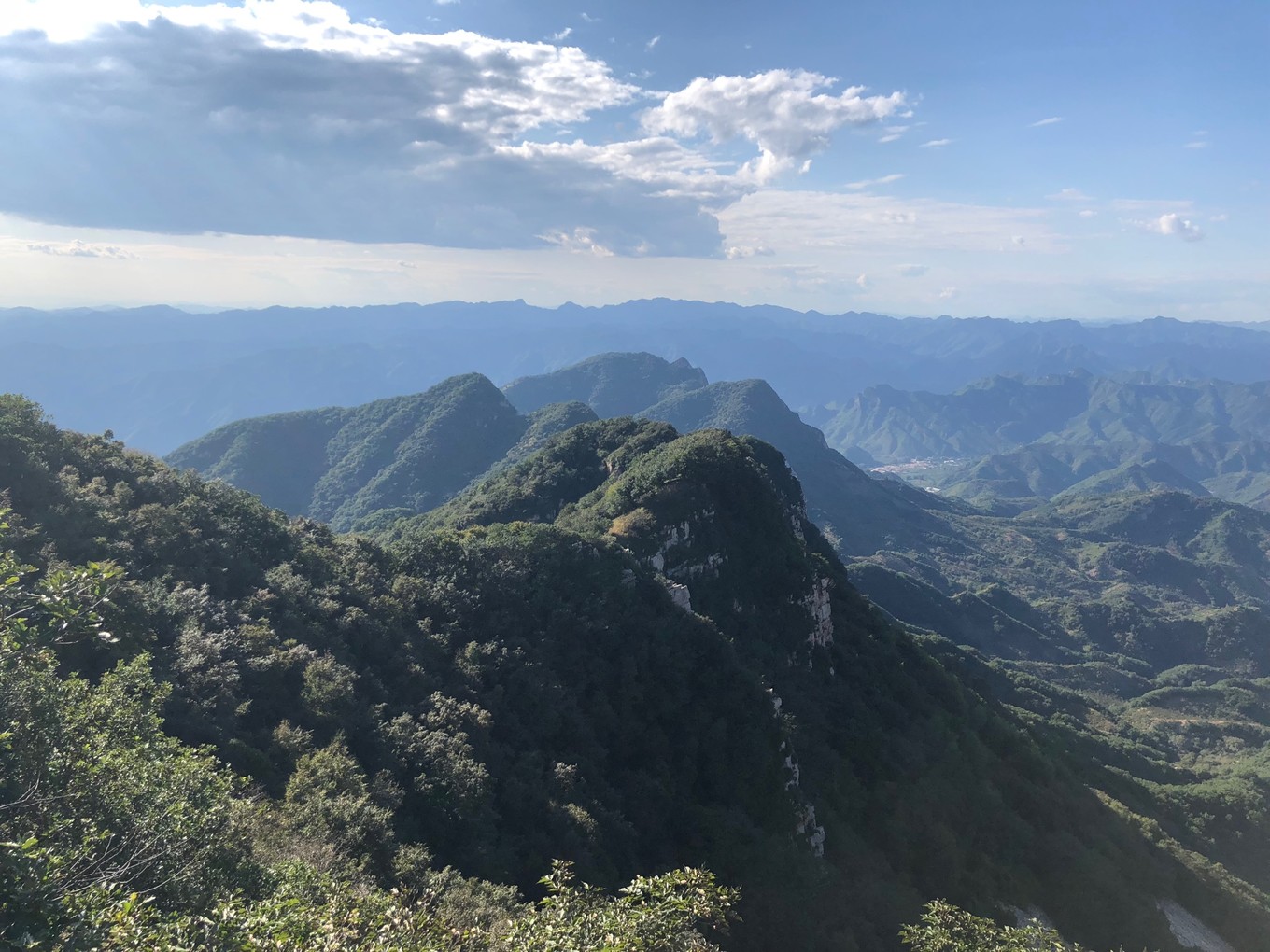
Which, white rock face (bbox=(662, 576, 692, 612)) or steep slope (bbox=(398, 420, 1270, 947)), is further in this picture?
white rock face (bbox=(662, 576, 692, 612))

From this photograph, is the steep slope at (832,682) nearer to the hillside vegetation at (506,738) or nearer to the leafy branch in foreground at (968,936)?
the hillside vegetation at (506,738)

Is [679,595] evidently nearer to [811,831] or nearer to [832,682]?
[832,682]

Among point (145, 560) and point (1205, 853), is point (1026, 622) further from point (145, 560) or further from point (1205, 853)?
point (145, 560)

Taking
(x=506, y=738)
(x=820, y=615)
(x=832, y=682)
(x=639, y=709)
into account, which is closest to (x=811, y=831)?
(x=639, y=709)

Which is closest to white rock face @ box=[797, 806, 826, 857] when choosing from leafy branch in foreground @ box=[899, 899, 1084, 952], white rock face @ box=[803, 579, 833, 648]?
leafy branch in foreground @ box=[899, 899, 1084, 952]

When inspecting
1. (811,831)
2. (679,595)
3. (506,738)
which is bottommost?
(811,831)

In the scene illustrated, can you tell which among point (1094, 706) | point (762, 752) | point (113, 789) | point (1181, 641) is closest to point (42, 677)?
point (113, 789)

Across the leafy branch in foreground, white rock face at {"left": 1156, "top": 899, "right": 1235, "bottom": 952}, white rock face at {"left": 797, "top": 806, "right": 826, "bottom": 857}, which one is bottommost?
white rock face at {"left": 1156, "top": 899, "right": 1235, "bottom": 952}

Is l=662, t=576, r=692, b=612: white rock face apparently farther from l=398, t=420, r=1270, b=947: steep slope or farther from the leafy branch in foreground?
the leafy branch in foreground
